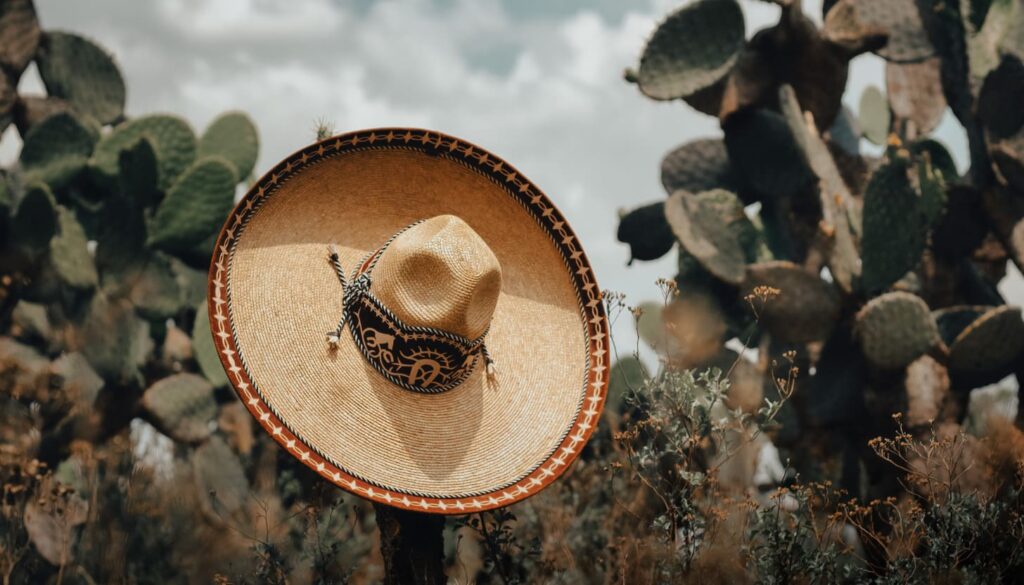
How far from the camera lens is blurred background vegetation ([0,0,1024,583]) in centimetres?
802

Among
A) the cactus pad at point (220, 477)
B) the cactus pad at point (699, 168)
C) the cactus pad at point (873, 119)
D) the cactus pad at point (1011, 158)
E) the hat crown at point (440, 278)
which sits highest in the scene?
the hat crown at point (440, 278)

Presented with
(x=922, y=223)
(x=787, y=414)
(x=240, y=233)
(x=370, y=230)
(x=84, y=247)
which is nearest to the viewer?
(x=240, y=233)

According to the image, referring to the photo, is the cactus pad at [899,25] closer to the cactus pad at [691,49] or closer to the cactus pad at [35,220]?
the cactus pad at [691,49]

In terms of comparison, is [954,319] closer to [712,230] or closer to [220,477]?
[712,230]

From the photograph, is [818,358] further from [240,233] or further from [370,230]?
[240,233]

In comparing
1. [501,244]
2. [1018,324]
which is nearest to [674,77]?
[1018,324]

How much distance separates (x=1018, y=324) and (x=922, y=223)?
3.12 ft

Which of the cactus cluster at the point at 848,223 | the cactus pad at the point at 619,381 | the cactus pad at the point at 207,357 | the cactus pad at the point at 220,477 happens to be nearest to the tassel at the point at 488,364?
the cactus cluster at the point at 848,223

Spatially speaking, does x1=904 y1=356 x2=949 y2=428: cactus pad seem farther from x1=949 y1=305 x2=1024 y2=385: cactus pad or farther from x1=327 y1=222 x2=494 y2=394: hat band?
x1=327 y1=222 x2=494 y2=394: hat band

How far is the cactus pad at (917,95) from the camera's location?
10.4 metres

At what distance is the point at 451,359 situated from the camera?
471 centimetres

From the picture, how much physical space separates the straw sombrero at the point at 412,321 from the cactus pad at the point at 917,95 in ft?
20.0

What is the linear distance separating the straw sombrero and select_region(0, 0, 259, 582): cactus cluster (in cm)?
445

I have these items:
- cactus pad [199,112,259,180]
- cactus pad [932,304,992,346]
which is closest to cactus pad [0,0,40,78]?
cactus pad [199,112,259,180]
